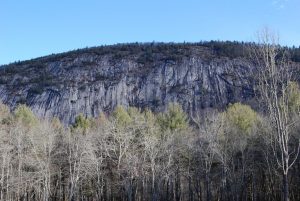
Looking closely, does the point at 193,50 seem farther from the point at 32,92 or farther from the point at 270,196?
the point at 270,196

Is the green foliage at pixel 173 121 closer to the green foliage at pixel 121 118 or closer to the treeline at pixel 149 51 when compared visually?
the green foliage at pixel 121 118

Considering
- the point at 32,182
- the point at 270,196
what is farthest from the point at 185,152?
the point at 32,182

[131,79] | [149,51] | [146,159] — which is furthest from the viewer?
[149,51]

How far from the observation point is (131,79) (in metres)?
133

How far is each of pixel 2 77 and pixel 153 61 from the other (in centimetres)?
4870

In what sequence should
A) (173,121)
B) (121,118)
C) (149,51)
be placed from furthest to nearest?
(149,51)
(121,118)
(173,121)

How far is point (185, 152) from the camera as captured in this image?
50938 mm

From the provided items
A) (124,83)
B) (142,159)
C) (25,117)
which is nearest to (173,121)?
(142,159)

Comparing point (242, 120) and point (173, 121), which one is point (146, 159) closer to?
point (173, 121)

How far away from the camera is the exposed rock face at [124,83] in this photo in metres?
116

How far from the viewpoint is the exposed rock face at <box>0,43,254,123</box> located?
11596cm

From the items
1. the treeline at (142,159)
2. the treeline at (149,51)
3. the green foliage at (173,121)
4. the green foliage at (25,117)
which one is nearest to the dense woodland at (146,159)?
the treeline at (142,159)

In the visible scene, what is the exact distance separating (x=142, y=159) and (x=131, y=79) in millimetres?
83924

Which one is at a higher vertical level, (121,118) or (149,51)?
(149,51)
